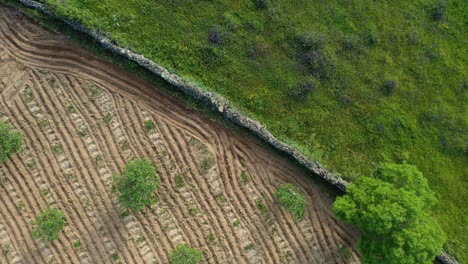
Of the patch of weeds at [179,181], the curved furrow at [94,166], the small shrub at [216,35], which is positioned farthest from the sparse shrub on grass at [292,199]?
the small shrub at [216,35]

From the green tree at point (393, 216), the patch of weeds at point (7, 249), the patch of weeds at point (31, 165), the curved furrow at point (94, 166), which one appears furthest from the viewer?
the patch of weeds at point (31, 165)

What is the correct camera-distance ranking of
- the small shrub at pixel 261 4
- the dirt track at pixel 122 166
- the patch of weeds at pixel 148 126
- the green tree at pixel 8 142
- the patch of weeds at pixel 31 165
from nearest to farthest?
the green tree at pixel 8 142, the dirt track at pixel 122 166, the patch of weeds at pixel 31 165, the patch of weeds at pixel 148 126, the small shrub at pixel 261 4

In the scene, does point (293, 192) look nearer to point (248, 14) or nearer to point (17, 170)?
point (248, 14)

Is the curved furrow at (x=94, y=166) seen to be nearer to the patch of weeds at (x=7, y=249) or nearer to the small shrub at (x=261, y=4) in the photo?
the patch of weeds at (x=7, y=249)

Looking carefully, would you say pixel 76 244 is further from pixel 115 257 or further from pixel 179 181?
pixel 179 181

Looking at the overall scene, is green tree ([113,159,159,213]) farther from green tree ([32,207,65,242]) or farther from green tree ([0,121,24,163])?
green tree ([0,121,24,163])

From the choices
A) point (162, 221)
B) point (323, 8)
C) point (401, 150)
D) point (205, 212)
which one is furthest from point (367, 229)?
point (323, 8)
